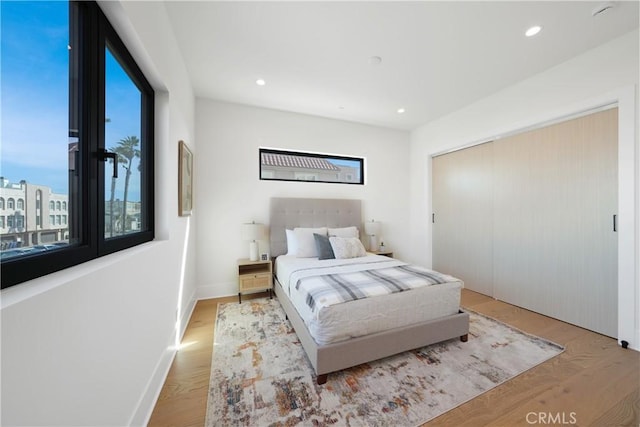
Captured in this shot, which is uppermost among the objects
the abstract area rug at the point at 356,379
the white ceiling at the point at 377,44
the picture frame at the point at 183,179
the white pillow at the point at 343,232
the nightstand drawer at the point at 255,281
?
the white ceiling at the point at 377,44

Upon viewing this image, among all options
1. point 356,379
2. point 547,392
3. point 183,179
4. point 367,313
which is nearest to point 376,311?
point 367,313

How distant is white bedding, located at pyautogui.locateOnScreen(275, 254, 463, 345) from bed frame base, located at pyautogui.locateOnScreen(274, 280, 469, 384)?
0.04 m

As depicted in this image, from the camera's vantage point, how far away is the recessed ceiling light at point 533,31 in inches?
75.6

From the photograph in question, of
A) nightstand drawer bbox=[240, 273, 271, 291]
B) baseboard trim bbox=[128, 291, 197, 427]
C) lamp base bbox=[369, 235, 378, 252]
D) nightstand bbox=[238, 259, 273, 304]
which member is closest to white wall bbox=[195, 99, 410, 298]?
nightstand bbox=[238, 259, 273, 304]

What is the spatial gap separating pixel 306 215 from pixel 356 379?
7.50 ft

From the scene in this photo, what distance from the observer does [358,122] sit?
3975 mm

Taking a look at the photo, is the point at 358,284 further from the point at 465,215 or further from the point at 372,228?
the point at 465,215

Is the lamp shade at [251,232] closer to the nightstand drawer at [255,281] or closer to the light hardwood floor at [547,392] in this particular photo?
the nightstand drawer at [255,281]

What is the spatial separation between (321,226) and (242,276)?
4.49 ft

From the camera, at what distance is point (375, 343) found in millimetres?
1706

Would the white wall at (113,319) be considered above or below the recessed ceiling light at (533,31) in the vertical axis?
below

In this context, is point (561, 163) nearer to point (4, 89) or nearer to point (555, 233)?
point (555, 233)

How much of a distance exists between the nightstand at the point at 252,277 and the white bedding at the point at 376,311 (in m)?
0.88

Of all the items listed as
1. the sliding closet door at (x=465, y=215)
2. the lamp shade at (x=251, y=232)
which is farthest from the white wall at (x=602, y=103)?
the lamp shade at (x=251, y=232)
